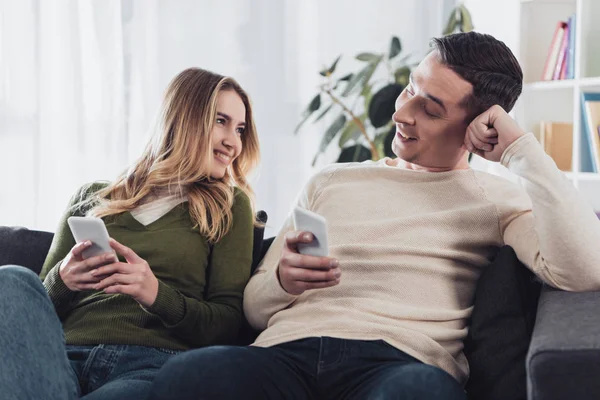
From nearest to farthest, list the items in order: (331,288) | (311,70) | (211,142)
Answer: (331,288) < (211,142) < (311,70)

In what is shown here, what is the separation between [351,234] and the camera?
5.67 feet

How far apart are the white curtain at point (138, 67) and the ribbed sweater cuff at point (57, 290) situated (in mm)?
2032

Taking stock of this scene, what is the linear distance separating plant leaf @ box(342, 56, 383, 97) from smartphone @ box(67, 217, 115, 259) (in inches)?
88.5

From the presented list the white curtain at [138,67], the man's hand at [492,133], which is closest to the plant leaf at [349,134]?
the white curtain at [138,67]

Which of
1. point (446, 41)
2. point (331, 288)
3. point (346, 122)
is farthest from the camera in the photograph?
point (346, 122)

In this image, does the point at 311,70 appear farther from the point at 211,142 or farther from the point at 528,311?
the point at 528,311

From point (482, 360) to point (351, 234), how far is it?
38 cm

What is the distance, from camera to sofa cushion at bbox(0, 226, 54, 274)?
2086mm

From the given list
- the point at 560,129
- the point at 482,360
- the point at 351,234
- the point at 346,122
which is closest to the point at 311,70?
the point at 346,122

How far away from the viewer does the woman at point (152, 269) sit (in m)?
1.47

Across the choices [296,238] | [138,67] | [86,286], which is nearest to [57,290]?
[86,286]

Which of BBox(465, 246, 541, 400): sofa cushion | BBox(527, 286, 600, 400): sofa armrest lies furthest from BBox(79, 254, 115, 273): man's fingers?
BBox(527, 286, 600, 400): sofa armrest

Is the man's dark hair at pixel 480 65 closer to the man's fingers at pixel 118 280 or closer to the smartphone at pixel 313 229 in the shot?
the smartphone at pixel 313 229

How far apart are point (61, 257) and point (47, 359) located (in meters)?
0.53
